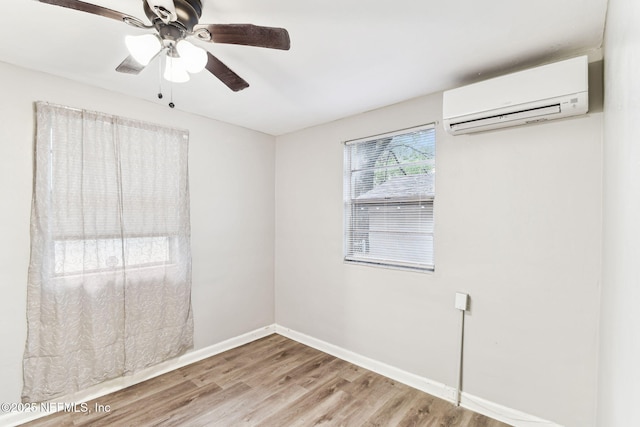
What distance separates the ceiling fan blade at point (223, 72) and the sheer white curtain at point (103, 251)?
1.29 meters

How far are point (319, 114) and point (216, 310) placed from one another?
2291 millimetres

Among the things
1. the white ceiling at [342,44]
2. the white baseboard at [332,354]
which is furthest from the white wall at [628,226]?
the white baseboard at [332,354]

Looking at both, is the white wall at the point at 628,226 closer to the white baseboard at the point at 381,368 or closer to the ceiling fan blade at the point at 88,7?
the white baseboard at the point at 381,368

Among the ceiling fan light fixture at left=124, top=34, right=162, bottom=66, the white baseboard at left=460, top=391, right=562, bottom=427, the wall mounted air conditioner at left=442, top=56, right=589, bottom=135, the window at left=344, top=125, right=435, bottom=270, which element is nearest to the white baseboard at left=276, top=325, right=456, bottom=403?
the white baseboard at left=460, top=391, right=562, bottom=427

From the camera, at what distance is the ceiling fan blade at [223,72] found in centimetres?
161

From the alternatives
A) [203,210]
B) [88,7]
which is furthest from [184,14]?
[203,210]

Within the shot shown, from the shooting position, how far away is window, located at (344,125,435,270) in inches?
101

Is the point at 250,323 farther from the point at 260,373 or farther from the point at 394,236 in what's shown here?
the point at 394,236

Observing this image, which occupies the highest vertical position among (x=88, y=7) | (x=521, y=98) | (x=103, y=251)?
(x=88, y=7)

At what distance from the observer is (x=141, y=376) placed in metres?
2.62

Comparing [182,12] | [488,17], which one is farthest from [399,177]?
[182,12]

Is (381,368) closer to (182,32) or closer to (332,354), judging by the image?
(332,354)

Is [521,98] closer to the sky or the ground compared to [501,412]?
closer to the sky

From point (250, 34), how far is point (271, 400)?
2494 millimetres
